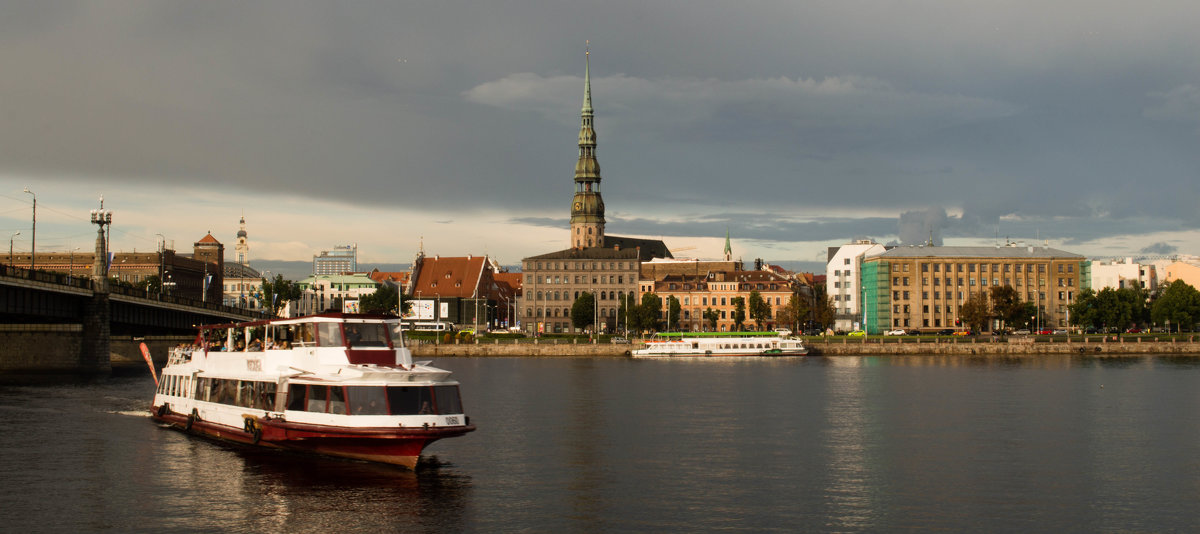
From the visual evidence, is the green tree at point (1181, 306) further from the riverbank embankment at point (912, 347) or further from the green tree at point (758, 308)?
the green tree at point (758, 308)

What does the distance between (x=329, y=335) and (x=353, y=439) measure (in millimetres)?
5167

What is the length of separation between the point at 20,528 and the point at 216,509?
570cm

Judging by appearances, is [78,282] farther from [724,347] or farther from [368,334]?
[724,347]

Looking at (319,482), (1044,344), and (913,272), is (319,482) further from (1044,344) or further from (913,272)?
(913,272)

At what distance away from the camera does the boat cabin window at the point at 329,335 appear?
4384 centimetres

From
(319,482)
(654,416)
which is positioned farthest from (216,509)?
(654,416)

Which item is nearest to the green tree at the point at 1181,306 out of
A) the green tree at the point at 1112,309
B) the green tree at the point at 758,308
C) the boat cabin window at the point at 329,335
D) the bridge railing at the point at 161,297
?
the green tree at the point at 1112,309

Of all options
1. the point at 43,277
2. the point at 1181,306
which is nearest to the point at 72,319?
the point at 43,277

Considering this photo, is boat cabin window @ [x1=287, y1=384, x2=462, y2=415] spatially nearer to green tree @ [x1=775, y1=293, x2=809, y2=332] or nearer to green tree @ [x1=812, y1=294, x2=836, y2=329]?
green tree @ [x1=775, y1=293, x2=809, y2=332]

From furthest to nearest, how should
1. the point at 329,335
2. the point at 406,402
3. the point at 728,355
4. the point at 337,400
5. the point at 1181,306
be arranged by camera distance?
the point at 1181,306 → the point at 728,355 → the point at 329,335 → the point at 337,400 → the point at 406,402

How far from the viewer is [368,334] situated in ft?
145

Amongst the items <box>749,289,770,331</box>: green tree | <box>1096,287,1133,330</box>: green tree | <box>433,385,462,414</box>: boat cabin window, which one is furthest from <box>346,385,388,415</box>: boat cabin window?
<box>1096,287,1133,330</box>: green tree

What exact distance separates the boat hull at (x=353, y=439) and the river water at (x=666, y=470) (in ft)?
2.39

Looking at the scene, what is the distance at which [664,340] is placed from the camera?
6270 inches
